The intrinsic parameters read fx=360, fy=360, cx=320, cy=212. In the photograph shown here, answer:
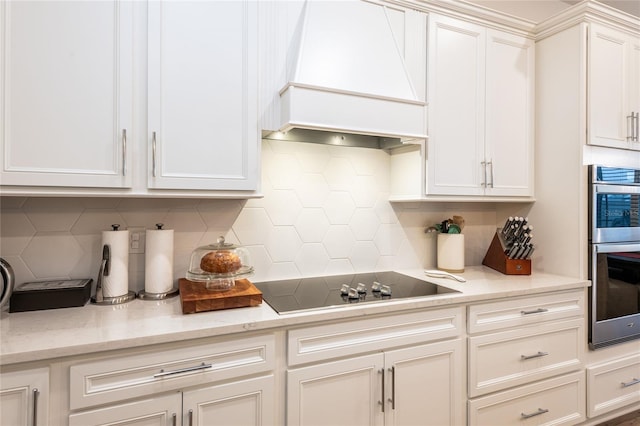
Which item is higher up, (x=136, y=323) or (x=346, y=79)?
(x=346, y=79)

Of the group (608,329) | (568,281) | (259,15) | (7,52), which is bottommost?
(608,329)

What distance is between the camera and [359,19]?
1781 millimetres

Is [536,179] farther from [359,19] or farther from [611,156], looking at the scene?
[359,19]

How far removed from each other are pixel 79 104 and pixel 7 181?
1.19 ft

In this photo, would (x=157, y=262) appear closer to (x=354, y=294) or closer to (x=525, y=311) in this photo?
(x=354, y=294)

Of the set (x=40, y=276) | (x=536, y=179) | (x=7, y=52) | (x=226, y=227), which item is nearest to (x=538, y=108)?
(x=536, y=179)

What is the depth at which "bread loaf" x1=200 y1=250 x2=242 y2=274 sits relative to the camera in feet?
5.06

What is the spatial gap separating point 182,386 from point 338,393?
2.02ft

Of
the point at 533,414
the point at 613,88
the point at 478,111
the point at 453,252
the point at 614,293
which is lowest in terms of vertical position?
the point at 533,414

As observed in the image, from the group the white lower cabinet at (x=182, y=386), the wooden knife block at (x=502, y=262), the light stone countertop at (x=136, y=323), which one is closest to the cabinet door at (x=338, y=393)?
the white lower cabinet at (x=182, y=386)

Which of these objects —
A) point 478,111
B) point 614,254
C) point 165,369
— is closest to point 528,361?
point 614,254

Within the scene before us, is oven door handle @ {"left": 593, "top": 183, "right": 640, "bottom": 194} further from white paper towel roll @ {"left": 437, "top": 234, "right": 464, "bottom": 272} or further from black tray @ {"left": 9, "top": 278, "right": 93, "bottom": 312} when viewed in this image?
black tray @ {"left": 9, "top": 278, "right": 93, "bottom": 312}

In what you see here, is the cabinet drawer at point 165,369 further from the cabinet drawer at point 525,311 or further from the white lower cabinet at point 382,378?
the cabinet drawer at point 525,311

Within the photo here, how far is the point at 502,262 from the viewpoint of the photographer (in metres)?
2.25
